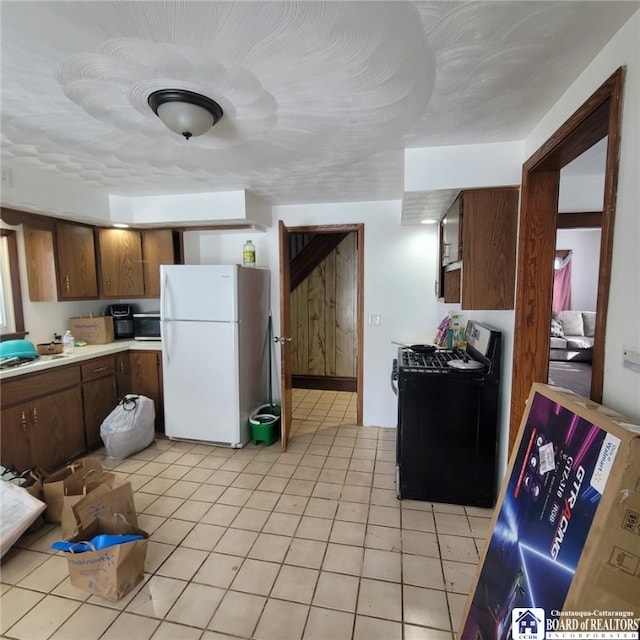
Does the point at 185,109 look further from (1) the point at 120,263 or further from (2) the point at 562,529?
(1) the point at 120,263

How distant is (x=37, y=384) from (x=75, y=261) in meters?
1.18

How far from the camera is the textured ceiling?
1.02m

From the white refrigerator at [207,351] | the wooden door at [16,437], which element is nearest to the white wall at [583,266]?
the white refrigerator at [207,351]

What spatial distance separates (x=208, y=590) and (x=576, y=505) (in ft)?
5.32

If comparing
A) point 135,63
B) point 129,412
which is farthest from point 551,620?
point 129,412

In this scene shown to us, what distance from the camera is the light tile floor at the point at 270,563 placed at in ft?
4.82

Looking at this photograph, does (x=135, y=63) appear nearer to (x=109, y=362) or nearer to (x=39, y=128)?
(x=39, y=128)

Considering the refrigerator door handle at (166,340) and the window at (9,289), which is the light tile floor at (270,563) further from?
the window at (9,289)

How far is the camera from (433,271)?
3305 mm

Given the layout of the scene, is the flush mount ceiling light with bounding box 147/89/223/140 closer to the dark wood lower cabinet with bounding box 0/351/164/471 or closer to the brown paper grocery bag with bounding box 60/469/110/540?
the brown paper grocery bag with bounding box 60/469/110/540

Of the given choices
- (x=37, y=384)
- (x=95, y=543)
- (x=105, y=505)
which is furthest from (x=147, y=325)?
(x=95, y=543)

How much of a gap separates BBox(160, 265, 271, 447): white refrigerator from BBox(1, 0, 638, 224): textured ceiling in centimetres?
108

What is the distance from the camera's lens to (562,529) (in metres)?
0.98

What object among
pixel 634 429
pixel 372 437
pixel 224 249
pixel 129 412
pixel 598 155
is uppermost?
pixel 598 155
